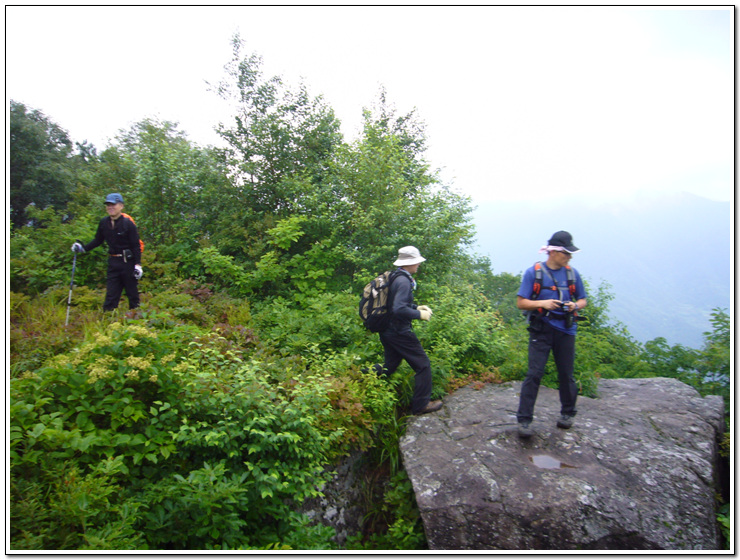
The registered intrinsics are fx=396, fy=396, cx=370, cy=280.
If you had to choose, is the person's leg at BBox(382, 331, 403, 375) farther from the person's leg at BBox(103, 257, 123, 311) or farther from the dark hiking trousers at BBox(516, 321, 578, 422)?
the person's leg at BBox(103, 257, 123, 311)

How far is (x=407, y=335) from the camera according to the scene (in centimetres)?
489

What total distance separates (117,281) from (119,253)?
468 millimetres

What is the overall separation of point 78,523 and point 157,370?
1208mm

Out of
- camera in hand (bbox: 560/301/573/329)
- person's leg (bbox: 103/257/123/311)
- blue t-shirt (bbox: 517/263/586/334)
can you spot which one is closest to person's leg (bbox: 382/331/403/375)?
blue t-shirt (bbox: 517/263/586/334)

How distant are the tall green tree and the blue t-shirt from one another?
12582mm

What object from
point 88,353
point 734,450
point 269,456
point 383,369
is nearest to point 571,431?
point 734,450

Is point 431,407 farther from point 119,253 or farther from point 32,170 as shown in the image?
point 32,170


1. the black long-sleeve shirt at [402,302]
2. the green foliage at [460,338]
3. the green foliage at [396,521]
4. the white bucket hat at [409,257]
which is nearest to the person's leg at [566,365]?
the black long-sleeve shirt at [402,302]

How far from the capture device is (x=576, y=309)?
4.21 meters

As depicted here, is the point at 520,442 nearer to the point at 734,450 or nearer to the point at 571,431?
the point at 571,431

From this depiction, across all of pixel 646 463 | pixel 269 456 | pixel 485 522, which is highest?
pixel 269 456

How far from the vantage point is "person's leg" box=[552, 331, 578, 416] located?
4.32 m

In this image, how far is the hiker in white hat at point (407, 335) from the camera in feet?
15.3

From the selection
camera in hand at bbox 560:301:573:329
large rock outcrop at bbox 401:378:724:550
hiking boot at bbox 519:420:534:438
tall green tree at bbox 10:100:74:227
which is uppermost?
tall green tree at bbox 10:100:74:227
